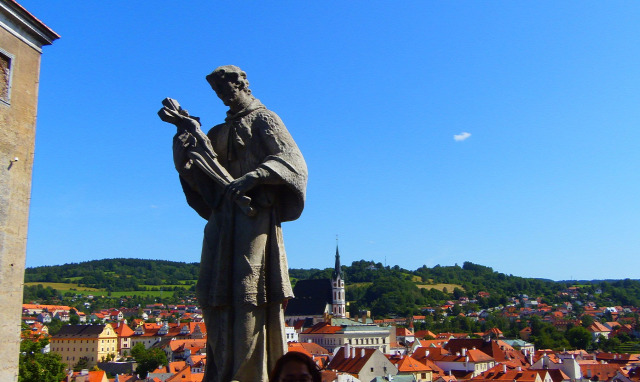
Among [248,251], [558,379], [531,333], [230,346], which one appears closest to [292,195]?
[248,251]

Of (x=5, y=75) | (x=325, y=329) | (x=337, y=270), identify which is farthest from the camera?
(x=337, y=270)

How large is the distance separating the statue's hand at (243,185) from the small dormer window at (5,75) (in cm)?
1524

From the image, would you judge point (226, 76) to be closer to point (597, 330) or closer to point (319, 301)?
point (319, 301)

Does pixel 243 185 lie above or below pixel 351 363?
above

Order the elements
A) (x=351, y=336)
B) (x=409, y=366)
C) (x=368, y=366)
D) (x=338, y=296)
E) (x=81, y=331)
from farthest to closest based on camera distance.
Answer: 1. (x=338, y=296)
2. (x=351, y=336)
3. (x=81, y=331)
4. (x=409, y=366)
5. (x=368, y=366)

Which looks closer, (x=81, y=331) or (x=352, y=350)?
(x=352, y=350)

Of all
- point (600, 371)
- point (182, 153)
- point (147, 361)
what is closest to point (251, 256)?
point (182, 153)

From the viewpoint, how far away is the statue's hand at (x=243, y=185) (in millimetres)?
4883

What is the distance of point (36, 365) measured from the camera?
30609 mm

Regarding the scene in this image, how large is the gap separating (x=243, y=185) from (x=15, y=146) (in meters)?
15.3

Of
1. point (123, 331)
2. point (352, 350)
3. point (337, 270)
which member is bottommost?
point (352, 350)

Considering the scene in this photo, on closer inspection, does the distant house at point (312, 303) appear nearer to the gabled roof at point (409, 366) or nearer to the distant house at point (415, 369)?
the gabled roof at point (409, 366)

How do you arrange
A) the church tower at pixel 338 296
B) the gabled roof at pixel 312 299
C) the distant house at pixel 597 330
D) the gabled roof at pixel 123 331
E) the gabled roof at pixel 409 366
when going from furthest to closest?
the church tower at pixel 338 296 < the gabled roof at pixel 312 299 < the distant house at pixel 597 330 < the gabled roof at pixel 123 331 < the gabled roof at pixel 409 366

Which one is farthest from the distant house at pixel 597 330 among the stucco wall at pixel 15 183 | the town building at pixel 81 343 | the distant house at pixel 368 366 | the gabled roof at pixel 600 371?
the stucco wall at pixel 15 183
